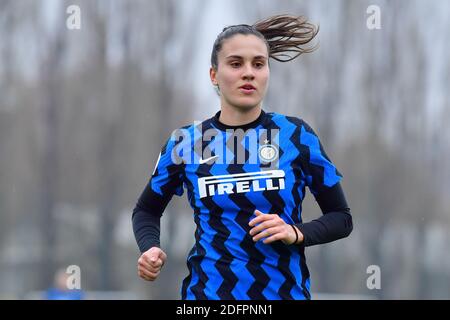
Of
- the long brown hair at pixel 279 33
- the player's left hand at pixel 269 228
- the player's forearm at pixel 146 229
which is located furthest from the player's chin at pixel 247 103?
the player's forearm at pixel 146 229

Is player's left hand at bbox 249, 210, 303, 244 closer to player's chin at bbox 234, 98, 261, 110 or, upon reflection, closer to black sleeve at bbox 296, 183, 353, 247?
black sleeve at bbox 296, 183, 353, 247

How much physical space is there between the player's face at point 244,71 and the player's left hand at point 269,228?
56cm

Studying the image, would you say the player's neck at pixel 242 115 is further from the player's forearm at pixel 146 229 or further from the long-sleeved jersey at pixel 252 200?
the player's forearm at pixel 146 229

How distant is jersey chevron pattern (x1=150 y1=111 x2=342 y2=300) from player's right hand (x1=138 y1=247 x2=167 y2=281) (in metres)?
0.16

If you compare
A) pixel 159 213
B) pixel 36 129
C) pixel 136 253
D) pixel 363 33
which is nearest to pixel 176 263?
pixel 136 253

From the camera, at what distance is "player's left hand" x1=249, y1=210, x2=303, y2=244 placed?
10.3ft

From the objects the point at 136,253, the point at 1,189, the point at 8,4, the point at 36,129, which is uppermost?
the point at 8,4

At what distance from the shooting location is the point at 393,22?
57.3 ft

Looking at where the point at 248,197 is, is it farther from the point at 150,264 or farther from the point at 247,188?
the point at 150,264

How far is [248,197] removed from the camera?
3.40 metres

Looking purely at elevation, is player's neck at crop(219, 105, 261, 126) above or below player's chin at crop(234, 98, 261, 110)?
below

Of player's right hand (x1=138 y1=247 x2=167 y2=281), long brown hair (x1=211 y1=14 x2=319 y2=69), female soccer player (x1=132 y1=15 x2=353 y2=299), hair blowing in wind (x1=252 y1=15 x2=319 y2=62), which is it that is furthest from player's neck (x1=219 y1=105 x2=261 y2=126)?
player's right hand (x1=138 y1=247 x2=167 y2=281)
